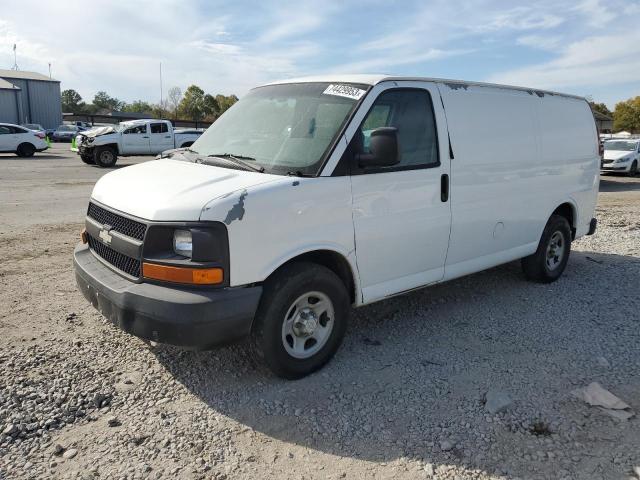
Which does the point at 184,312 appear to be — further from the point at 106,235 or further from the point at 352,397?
the point at 352,397


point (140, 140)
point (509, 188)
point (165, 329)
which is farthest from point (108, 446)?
point (140, 140)

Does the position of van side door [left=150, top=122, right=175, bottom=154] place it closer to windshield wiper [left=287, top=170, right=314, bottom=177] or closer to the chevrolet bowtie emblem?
the chevrolet bowtie emblem

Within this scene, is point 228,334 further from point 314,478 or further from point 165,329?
point 314,478

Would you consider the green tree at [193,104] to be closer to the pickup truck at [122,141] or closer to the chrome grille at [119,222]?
the pickup truck at [122,141]

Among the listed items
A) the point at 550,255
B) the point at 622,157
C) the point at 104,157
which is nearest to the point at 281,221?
the point at 550,255

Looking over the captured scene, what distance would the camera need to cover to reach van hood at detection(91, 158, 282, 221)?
3.29 metres

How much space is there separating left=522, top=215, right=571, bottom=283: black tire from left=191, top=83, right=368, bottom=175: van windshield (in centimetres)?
317

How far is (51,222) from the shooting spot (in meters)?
9.15

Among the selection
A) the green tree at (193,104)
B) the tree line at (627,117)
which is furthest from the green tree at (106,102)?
the tree line at (627,117)


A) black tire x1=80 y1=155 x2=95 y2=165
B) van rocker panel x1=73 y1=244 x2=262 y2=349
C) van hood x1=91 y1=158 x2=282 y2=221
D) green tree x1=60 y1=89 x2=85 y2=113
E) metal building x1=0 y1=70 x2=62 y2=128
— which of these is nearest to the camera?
van rocker panel x1=73 y1=244 x2=262 y2=349

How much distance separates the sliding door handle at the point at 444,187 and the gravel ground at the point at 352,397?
1.20 metres

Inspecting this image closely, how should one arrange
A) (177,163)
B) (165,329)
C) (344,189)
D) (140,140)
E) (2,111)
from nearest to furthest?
(165,329)
(344,189)
(177,163)
(140,140)
(2,111)

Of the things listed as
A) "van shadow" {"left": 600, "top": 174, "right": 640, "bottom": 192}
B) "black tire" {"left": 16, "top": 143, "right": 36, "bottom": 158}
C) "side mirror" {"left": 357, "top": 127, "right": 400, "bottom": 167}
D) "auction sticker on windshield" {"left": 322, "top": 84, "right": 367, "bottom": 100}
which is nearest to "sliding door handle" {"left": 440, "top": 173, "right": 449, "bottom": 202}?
"side mirror" {"left": 357, "top": 127, "right": 400, "bottom": 167}

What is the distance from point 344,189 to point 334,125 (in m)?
0.50
